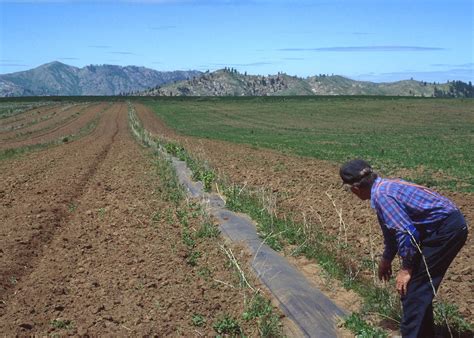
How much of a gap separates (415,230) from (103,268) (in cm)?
452

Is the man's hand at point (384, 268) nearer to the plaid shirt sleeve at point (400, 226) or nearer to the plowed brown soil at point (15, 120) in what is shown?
the plaid shirt sleeve at point (400, 226)

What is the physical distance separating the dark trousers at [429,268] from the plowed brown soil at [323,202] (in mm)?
1161

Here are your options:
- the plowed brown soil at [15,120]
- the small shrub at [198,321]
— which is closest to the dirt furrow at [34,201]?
the small shrub at [198,321]

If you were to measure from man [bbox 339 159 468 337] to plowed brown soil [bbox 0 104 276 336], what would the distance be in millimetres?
1648

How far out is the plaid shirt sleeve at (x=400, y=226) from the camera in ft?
13.5

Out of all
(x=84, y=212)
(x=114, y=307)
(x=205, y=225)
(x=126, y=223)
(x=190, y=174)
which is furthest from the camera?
(x=190, y=174)

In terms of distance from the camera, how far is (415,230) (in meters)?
4.15

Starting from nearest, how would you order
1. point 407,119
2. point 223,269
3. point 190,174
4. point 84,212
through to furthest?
point 223,269 → point 84,212 → point 190,174 → point 407,119

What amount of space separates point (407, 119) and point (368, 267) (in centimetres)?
4400

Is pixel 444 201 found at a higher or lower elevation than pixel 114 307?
higher

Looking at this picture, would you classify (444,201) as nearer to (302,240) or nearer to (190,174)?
(302,240)

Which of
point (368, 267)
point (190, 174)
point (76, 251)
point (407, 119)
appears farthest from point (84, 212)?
point (407, 119)

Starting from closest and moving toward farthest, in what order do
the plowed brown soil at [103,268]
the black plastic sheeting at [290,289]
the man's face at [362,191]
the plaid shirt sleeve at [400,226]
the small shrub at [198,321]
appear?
the plaid shirt sleeve at [400,226]
the man's face at [362,191]
the black plastic sheeting at [290,289]
the small shrub at [198,321]
the plowed brown soil at [103,268]

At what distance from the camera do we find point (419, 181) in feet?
44.4
